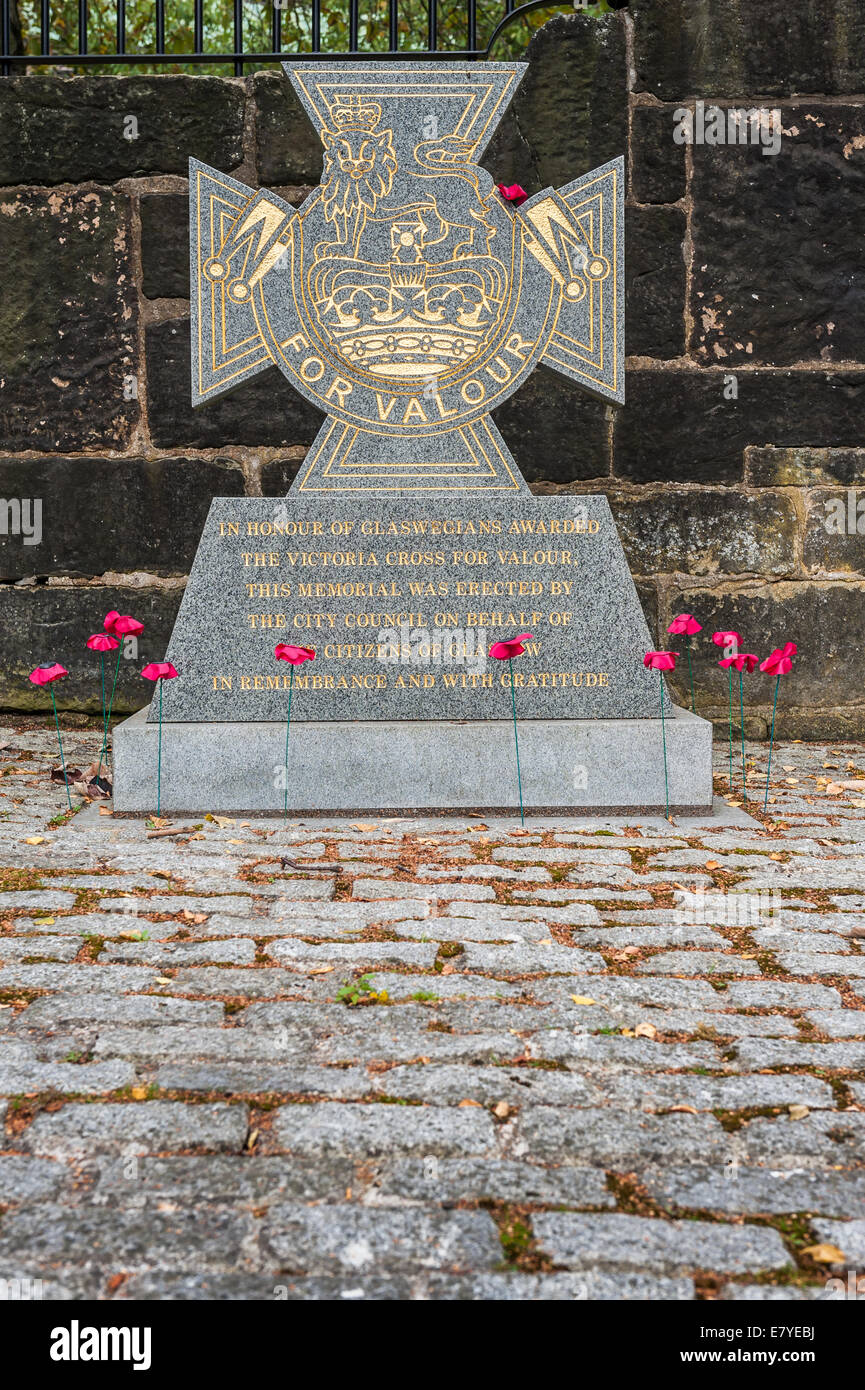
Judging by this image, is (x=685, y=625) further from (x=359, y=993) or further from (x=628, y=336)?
(x=359, y=993)

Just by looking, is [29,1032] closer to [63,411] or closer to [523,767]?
[523,767]

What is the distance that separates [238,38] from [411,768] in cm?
344

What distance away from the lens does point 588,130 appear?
532cm

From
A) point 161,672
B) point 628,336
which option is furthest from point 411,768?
point 628,336

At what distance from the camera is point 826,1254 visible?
1.51 m

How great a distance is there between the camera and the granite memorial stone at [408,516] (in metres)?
4.02

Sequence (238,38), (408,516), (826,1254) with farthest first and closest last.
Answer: (238,38) < (408,516) < (826,1254)

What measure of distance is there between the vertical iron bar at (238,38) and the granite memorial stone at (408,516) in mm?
773

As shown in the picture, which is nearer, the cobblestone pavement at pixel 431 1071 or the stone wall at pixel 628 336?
the cobblestone pavement at pixel 431 1071

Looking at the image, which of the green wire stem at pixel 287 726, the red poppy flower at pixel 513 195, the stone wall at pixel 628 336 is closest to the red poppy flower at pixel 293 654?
the green wire stem at pixel 287 726

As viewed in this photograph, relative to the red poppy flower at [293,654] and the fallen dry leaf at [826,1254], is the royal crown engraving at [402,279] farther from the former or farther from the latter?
the fallen dry leaf at [826,1254]

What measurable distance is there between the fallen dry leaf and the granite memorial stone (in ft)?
8.31

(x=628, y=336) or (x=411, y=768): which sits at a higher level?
Result: (x=628, y=336)

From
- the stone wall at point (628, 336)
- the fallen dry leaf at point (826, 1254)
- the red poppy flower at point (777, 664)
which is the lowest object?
the fallen dry leaf at point (826, 1254)
